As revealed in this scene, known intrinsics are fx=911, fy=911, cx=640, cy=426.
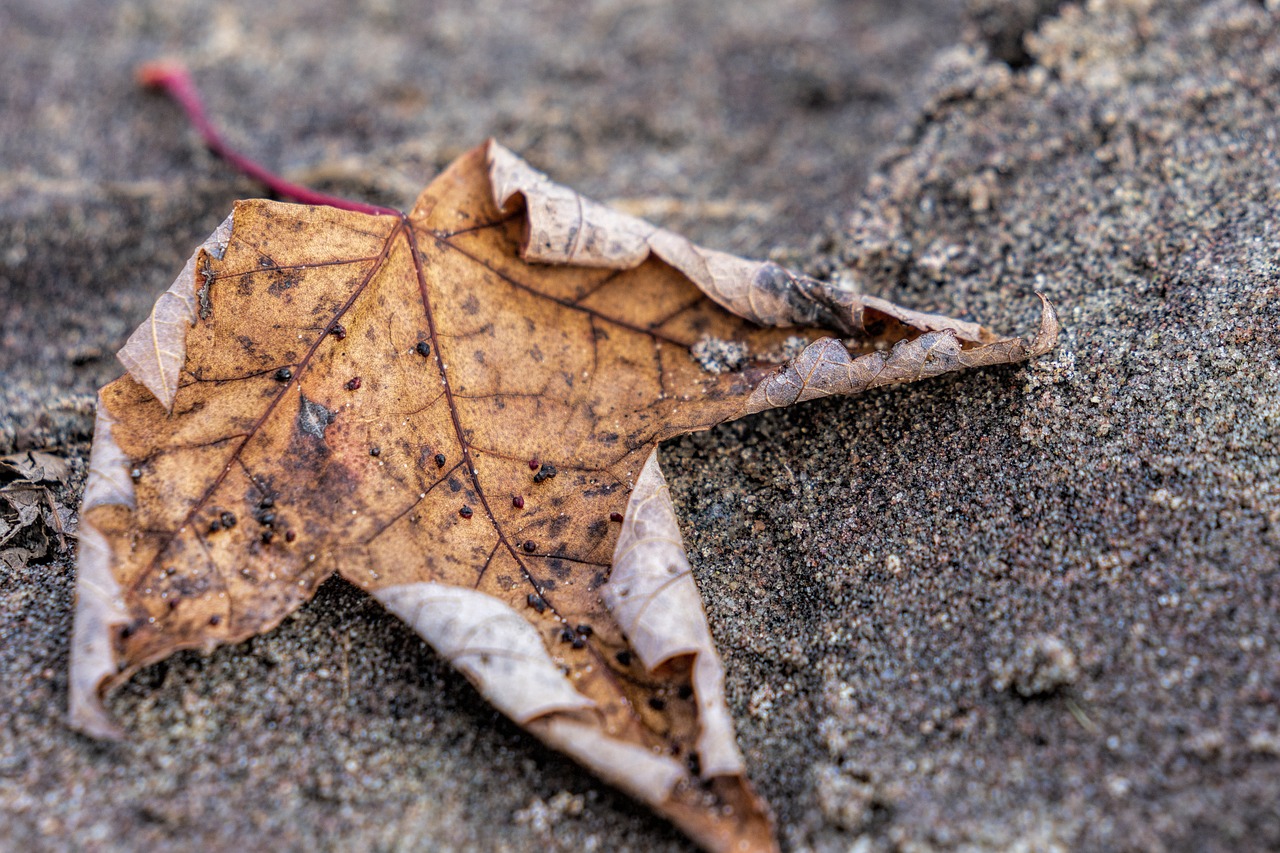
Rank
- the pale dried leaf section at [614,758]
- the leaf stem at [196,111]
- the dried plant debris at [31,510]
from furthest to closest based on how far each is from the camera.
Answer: the leaf stem at [196,111]
the dried plant debris at [31,510]
the pale dried leaf section at [614,758]

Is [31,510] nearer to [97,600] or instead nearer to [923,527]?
[97,600]

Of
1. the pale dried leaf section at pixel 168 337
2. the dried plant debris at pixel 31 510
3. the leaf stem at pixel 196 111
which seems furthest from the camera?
the leaf stem at pixel 196 111

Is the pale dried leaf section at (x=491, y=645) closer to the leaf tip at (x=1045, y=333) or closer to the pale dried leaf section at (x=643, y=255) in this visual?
the pale dried leaf section at (x=643, y=255)

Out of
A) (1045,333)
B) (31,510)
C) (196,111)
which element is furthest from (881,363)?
(196,111)

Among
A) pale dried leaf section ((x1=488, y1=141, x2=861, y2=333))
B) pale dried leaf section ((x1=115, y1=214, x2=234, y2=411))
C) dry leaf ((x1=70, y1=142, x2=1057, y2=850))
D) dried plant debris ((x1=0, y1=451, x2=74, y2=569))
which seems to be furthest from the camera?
pale dried leaf section ((x1=488, y1=141, x2=861, y2=333))

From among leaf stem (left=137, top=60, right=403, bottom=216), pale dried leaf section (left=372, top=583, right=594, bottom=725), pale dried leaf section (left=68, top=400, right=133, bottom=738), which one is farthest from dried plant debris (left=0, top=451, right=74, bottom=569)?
leaf stem (left=137, top=60, right=403, bottom=216)

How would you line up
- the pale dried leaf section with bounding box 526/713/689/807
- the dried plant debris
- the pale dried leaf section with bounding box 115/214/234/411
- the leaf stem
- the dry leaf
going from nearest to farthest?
the pale dried leaf section with bounding box 526/713/689/807 → the dry leaf → the pale dried leaf section with bounding box 115/214/234/411 → the dried plant debris → the leaf stem

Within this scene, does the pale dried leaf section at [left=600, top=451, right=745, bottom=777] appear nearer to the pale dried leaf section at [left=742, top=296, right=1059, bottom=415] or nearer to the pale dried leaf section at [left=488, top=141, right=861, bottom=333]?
the pale dried leaf section at [left=742, top=296, right=1059, bottom=415]

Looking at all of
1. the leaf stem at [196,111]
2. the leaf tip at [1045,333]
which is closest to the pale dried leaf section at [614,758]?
the leaf tip at [1045,333]

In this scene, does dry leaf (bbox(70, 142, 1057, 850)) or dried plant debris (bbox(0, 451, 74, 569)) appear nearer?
dry leaf (bbox(70, 142, 1057, 850))
